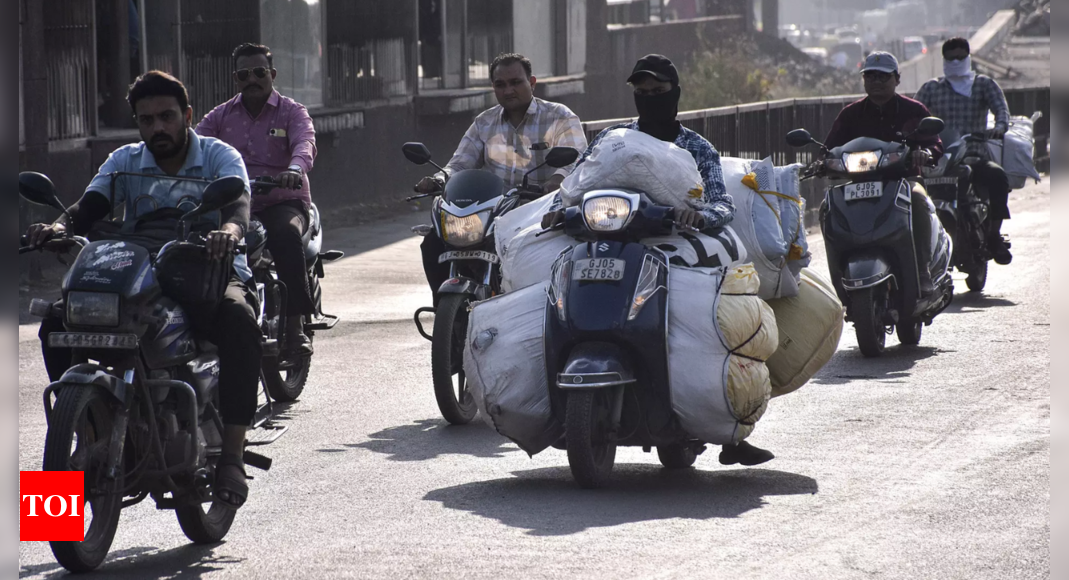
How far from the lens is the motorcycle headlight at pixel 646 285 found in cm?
660

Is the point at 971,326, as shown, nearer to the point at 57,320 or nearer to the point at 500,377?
the point at 500,377

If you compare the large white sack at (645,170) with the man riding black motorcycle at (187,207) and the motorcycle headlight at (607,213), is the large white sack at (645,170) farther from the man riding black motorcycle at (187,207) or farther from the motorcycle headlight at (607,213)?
the man riding black motorcycle at (187,207)

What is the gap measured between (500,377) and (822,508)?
56.9 inches

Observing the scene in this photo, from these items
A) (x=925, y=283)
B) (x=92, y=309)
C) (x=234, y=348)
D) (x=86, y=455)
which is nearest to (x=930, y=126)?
(x=925, y=283)

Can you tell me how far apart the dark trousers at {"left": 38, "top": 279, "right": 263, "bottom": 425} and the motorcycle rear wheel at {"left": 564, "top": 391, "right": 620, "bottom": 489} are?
1352 mm

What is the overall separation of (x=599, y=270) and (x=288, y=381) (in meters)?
3.11

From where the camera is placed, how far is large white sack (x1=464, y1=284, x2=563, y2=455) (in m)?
6.73

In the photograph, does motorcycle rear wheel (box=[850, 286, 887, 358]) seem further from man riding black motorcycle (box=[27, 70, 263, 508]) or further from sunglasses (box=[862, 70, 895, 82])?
man riding black motorcycle (box=[27, 70, 263, 508])

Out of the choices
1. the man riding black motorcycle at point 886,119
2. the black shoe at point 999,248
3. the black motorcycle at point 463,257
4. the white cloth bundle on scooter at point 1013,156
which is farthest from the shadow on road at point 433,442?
the white cloth bundle on scooter at point 1013,156

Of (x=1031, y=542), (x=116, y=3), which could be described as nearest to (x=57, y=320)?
(x=1031, y=542)

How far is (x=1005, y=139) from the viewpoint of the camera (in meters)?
14.2

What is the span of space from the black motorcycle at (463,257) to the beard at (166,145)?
2.60m

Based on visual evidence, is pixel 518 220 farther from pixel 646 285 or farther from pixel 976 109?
pixel 976 109

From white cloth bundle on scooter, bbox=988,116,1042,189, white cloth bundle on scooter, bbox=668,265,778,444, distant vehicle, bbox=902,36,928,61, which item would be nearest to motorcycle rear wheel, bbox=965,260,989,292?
white cloth bundle on scooter, bbox=988,116,1042,189
